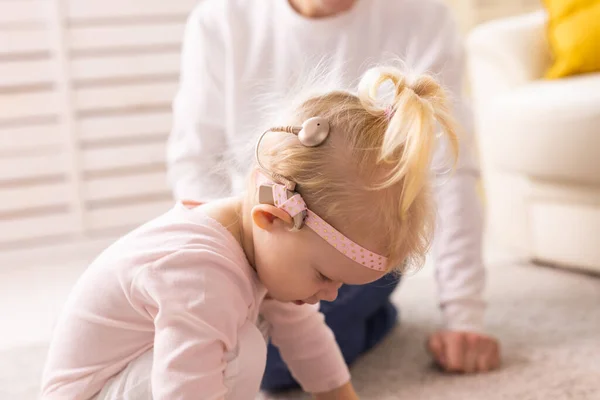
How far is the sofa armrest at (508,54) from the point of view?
1.66 metres

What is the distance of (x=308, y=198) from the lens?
759 millimetres

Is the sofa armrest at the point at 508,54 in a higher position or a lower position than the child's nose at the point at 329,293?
higher

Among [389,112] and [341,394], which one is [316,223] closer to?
[389,112]

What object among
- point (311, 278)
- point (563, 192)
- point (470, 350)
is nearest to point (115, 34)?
point (563, 192)

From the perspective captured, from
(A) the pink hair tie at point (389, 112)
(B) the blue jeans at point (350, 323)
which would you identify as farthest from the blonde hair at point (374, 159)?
(B) the blue jeans at point (350, 323)

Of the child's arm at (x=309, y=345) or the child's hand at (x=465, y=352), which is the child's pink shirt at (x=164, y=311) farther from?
the child's hand at (x=465, y=352)

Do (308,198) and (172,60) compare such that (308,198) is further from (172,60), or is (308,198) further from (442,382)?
(172,60)

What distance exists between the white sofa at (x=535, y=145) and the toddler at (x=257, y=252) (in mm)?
738

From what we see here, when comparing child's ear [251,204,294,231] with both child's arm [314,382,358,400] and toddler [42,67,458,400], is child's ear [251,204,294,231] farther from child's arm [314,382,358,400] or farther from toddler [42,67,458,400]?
child's arm [314,382,358,400]

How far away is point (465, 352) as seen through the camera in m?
1.15

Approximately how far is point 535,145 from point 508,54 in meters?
0.26

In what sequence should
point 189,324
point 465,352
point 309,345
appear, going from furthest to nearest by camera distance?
point 465,352, point 309,345, point 189,324

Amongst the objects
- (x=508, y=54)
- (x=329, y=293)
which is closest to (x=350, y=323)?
(x=329, y=293)

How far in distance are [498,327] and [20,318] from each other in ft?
3.06
